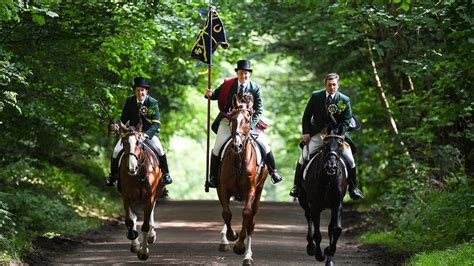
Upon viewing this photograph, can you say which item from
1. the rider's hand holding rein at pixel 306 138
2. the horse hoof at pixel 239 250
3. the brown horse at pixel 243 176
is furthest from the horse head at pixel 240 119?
the horse hoof at pixel 239 250

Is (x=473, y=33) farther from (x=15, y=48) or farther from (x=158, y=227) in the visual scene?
(x=158, y=227)

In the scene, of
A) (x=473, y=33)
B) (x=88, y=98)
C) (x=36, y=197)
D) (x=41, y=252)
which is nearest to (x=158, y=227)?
(x=36, y=197)

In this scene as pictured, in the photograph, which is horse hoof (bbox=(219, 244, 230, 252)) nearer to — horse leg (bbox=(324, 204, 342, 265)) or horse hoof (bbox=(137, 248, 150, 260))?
horse hoof (bbox=(137, 248, 150, 260))

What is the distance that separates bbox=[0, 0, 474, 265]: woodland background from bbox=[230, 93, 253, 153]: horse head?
2.51 meters

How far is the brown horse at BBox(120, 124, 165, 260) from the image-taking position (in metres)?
14.0

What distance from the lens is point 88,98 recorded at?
1812 cm

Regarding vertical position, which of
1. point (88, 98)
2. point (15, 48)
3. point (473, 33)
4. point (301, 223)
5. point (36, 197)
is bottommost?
point (301, 223)

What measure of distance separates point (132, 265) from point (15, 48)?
529 centimetres

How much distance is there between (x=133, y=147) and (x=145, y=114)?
1499 millimetres

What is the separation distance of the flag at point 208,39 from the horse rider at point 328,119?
3.84 metres

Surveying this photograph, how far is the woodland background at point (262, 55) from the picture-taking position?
14.8 metres

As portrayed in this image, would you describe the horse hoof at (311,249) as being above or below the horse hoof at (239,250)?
below

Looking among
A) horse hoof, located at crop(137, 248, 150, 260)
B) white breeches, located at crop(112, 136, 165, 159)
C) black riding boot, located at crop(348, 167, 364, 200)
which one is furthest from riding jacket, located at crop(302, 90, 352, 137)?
horse hoof, located at crop(137, 248, 150, 260)

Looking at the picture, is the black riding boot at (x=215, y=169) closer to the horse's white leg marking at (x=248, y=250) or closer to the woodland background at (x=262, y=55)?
the horse's white leg marking at (x=248, y=250)
